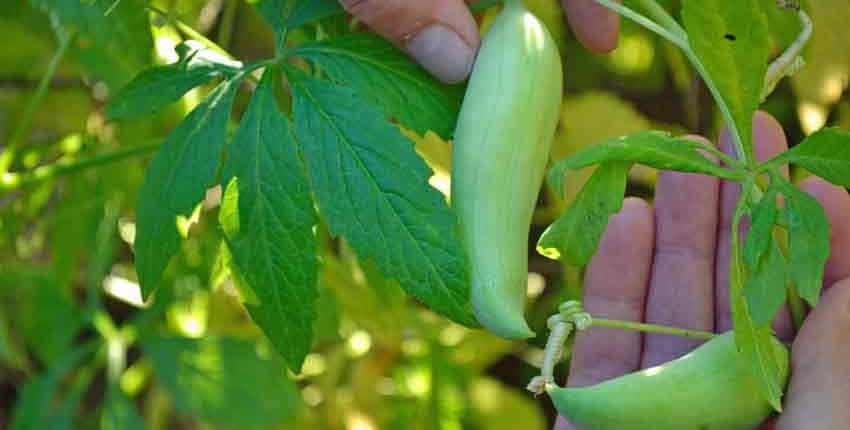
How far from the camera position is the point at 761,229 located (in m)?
0.82

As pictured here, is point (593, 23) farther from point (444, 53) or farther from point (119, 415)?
point (119, 415)

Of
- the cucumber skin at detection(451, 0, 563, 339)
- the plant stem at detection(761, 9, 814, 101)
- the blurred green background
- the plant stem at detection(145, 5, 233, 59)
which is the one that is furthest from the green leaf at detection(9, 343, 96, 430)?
the plant stem at detection(761, 9, 814, 101)

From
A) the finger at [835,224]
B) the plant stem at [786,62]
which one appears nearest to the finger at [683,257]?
the finger at [835,224]

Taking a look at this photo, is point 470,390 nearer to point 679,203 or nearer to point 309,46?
point 679,203

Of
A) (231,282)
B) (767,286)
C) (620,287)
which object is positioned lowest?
(231,282)

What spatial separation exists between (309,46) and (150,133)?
0.66m

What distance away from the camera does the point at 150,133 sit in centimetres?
160

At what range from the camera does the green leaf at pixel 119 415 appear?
5.44 ft

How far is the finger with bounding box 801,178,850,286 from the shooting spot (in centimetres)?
106

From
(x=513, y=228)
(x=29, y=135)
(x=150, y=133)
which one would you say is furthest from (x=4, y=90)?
(x=513, y=228)

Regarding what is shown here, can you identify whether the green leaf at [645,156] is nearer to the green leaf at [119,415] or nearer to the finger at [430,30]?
the finger at [430,30]

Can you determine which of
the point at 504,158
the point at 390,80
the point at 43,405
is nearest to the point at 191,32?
the point at 390,80

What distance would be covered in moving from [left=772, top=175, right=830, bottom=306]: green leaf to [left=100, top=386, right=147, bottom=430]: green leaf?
1051mm

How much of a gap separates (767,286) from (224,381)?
1006mm
